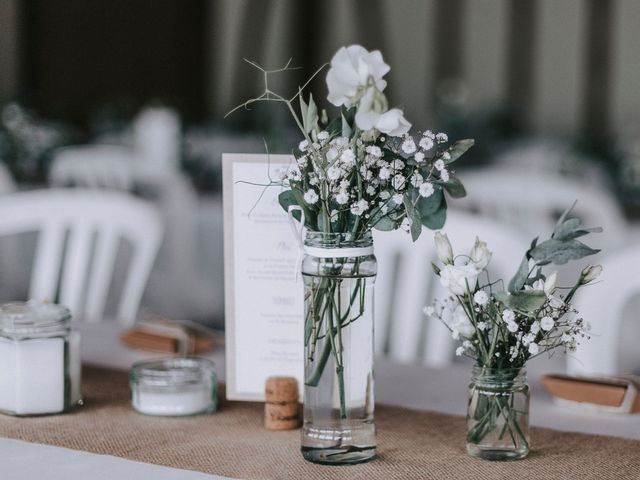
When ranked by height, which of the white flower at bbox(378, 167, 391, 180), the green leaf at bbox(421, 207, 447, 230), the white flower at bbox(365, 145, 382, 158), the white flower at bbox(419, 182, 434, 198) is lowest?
the green leaf at bbox(421, 207, 447, 230)

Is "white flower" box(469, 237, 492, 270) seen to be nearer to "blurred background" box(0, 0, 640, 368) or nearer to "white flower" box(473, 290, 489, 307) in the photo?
"white flower" box(473, 290, 489, 307)

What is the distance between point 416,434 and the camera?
3.59ft

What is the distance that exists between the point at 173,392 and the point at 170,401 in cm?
1

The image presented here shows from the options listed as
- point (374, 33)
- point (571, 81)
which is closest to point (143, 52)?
point (374, 33)

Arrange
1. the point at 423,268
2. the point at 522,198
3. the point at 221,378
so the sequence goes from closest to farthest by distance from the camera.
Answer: the point at 221,378 → the point at 423,268 → the point at 522,198

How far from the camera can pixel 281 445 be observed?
1035 millimetres

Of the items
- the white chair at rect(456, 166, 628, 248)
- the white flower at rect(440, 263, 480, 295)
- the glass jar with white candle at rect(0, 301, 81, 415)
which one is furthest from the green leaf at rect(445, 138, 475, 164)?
the white chair at rect(456, 166, 628, 248)

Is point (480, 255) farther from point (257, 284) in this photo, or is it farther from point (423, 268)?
point (423, 268)

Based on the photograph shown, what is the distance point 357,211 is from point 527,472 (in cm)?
30

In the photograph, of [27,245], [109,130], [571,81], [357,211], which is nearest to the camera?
[357,211]

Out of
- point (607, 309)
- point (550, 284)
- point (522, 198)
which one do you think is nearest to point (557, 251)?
point (550, 284)

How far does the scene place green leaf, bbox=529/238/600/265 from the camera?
941mm

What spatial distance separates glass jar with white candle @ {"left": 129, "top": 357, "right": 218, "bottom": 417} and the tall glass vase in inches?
9.1

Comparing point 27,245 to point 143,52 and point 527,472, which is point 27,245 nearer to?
point 527,472
